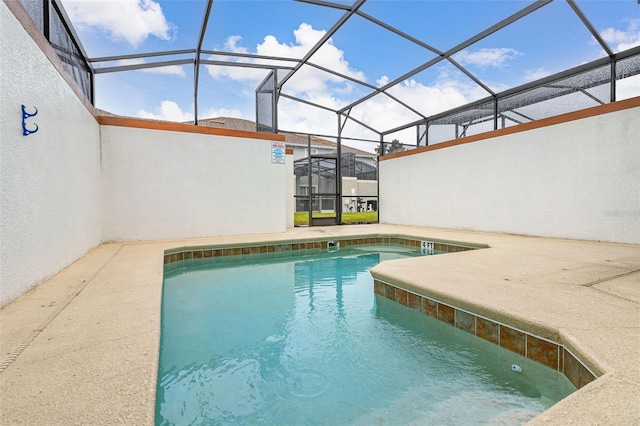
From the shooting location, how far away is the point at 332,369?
2.02m

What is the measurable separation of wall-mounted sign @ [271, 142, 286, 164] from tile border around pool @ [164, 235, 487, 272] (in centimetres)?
226

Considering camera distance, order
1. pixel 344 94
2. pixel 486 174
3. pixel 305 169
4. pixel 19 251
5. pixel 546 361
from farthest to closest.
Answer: pixel 305 169 → pixel 344 94 → pixel 486 174 → pixel 19 251 → pixel 546 361

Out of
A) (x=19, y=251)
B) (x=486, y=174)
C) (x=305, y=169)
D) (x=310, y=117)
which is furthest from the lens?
(x=305, y=169)

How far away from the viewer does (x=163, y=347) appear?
230cm

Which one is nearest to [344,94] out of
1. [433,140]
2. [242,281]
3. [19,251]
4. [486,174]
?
[433,140]

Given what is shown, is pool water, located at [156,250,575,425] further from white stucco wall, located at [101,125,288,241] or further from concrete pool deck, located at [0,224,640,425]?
white stucco wall, located at [101,125,288,241]

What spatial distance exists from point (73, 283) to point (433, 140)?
29.9 feet

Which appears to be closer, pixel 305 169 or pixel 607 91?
pixel 607 91

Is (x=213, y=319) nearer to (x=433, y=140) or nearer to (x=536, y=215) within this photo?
(x=536, y=215)

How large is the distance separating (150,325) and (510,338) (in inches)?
89.8

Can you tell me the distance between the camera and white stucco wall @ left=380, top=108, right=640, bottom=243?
17.1 ft

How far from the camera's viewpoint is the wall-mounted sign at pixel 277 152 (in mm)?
7531

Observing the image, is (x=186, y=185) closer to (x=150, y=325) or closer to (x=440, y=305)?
(x=150, y=325)

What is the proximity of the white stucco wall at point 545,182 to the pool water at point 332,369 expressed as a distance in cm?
490
